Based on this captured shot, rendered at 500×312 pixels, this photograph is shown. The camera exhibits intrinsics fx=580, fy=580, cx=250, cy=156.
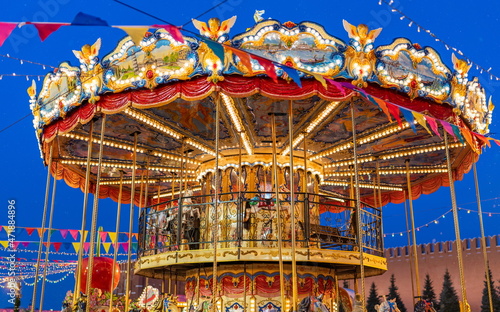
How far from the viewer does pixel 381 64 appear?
36.2 feet

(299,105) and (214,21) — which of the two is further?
(299,105)

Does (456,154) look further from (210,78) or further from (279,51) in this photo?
(210,78)

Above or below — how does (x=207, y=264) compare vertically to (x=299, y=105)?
below

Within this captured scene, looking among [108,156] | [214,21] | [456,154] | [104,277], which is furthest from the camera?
[104,277]

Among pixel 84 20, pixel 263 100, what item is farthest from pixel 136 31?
pixel 263 100

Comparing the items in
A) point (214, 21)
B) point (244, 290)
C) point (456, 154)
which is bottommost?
point (244, 290)

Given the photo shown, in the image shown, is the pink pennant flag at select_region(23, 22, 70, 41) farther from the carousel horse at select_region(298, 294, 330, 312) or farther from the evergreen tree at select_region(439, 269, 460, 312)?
the evergreen tree at select_region(439, 269, 460, 312)

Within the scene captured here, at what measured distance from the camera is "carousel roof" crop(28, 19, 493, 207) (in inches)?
419

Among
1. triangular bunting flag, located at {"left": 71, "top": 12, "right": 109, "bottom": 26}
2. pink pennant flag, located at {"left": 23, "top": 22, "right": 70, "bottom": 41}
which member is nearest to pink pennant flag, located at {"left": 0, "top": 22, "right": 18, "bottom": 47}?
pink pennant flag, located at {"left": 23, "top": 22, "right": 70, "bottom": 41}

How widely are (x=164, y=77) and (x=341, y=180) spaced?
28.8 feet

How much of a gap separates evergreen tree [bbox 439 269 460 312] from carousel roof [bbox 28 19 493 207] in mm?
14547

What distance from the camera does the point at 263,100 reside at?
12.1 meters

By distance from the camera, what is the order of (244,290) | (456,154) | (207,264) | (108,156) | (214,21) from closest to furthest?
(214,21), (244,290), (207,264), (456,154), (108,156)

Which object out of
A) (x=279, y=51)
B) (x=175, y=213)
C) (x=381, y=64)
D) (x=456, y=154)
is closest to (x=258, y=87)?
(x=279, y=51)
